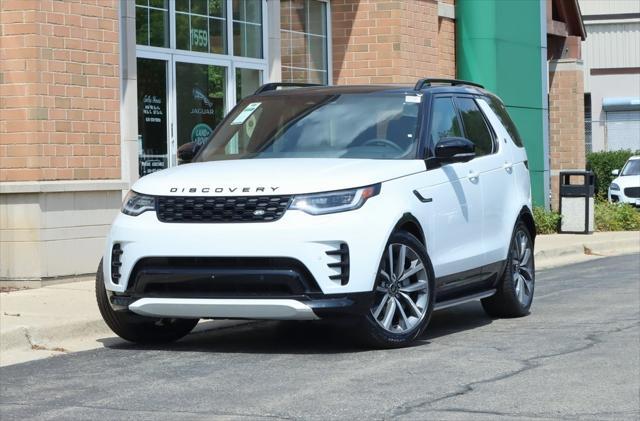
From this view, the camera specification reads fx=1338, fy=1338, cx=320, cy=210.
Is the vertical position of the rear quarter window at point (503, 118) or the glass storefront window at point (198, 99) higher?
the glass storefront window at point (198, 99)

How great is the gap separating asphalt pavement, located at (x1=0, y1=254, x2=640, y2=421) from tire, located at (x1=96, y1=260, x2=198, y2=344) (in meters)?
0.12

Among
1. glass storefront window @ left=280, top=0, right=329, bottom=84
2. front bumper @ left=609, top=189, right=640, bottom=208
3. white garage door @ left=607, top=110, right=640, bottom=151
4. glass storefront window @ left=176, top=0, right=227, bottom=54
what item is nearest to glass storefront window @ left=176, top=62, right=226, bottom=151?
glass storefront window @ left=176, top=0, right=227, bottom=54

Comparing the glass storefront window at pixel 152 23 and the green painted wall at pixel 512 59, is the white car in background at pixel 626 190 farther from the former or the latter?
the glass storefront window at pixel 152 23

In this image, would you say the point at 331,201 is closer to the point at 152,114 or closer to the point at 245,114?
the point at 245,114

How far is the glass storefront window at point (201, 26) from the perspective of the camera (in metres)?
16.5

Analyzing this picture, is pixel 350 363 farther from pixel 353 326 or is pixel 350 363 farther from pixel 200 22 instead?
pixel 200 22

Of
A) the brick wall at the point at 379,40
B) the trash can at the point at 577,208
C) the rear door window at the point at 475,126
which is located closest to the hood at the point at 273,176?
the rear door window at the point at 475,126

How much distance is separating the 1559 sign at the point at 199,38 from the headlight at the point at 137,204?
7782 millimetres

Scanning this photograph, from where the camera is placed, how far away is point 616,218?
81.1 ft

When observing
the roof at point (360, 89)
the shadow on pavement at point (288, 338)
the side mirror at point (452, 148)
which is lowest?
the shadow on pavement at point (288, 338)

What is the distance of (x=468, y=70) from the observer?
2295cm

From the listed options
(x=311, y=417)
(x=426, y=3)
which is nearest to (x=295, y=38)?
(x=426, y=3)

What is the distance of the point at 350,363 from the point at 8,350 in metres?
2.57

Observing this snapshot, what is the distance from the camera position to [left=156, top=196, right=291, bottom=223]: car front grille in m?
8.70
